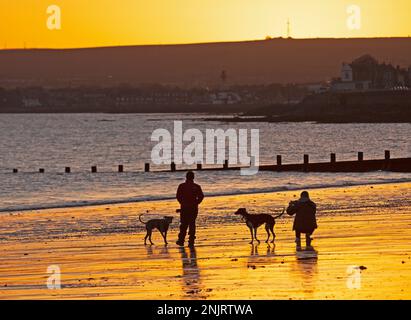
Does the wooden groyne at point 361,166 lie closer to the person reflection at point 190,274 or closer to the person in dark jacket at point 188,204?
the person in dark jacket at point 188,204

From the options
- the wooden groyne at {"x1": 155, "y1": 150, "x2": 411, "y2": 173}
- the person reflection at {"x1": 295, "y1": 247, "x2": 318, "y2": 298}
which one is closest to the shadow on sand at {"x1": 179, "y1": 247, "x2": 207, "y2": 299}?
the person reflection at {"x1": 295, "y1": 247, "x2": 318, "y2": 298}

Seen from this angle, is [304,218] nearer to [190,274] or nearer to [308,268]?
[308,268]

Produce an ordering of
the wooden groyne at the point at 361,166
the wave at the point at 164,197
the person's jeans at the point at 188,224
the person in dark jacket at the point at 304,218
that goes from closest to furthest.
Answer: the person in dark jacket at the point at 304,218
the person's jeans at the point at 188,224
the wave at the point at 164,197
the wooden groyne at the point at 361,166

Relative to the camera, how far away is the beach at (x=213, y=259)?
53.0ft

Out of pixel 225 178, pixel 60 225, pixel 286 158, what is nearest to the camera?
pixel 60 225

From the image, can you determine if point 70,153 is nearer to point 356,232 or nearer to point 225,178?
point 225,178

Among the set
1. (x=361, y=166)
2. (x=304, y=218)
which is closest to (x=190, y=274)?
(x=304, y=218)

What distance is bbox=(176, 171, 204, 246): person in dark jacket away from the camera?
2228 cm

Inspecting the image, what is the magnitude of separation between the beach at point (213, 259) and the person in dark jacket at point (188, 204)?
0.29m

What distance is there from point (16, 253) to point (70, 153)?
86.8m

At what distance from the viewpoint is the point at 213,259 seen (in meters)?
19.7

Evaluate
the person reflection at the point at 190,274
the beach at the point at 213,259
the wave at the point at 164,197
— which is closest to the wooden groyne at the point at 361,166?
the wave at the point at 164,197
